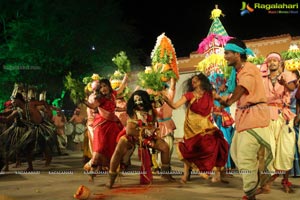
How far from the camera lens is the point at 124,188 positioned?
6.60 m

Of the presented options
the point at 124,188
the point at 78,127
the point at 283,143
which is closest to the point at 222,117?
the point at 283,143

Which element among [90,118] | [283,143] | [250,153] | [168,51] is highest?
[168,51]

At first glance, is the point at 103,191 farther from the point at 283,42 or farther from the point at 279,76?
the point at 283,42

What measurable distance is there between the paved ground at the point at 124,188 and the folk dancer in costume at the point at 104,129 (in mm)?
411

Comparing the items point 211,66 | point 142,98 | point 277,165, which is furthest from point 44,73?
point 277,165

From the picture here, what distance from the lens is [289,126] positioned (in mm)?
6480

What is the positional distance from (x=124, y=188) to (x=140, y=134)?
92cm

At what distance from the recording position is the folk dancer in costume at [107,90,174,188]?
6.59 m

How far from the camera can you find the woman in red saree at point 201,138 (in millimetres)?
6816

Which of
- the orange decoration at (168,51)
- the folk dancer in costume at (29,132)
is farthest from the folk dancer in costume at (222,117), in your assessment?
the folk dancer in costume at (29,132)

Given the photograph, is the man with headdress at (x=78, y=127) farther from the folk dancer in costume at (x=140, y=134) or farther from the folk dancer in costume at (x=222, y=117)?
the folk dancer in costume at (x=140, y=134)

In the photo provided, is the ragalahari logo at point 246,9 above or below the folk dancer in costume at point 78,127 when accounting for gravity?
above

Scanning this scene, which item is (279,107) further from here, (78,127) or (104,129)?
(78,127)

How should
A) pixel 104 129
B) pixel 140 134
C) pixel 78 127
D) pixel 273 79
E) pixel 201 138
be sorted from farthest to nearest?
pixel 78 127, pixel 104 129, pixel 201 138, pixel 140 134, pixel 273 79
